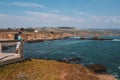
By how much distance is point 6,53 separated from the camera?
Answer: 765 inches

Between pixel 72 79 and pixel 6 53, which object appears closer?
pixel 72 79

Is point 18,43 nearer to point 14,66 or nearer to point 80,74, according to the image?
point 14,66

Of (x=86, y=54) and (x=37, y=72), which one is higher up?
(x=37, y=72)

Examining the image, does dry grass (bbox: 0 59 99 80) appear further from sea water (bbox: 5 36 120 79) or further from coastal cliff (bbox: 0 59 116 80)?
sea water (bbox: 5 36 120 79)

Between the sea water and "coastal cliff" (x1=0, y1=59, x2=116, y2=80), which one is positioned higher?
"coastal cliff" (x1=0, y1=59, x2=116, y2=80)

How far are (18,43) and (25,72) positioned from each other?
327 centimetres

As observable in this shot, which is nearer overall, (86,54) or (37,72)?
(37,72)

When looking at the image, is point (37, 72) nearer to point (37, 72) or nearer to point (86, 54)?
point (37, 72)

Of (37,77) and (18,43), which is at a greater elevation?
(18,43)

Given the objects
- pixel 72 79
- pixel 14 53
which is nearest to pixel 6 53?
pixel 14 53

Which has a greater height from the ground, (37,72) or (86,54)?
(37,72)

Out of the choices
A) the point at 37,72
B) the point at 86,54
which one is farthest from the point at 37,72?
the point at 86,54

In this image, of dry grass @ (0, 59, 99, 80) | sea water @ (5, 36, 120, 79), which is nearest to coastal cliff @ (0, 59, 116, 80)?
dry grass @ (0, 59, 99, 80)

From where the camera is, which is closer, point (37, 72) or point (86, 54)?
point (37, 72)
